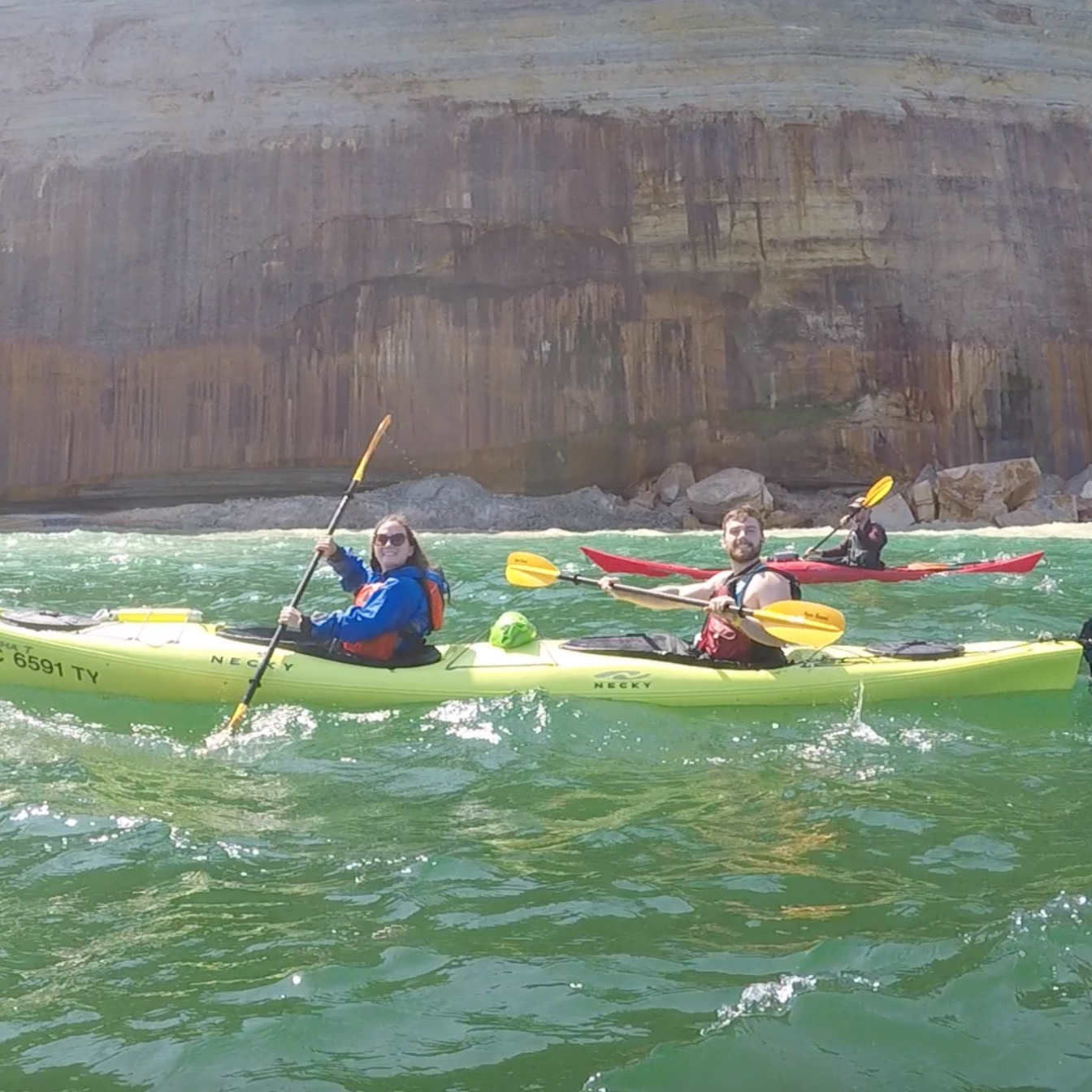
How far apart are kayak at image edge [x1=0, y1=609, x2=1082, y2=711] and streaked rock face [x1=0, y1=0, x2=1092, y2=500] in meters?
14.9

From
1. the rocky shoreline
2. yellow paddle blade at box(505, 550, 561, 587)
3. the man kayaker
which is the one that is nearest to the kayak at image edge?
the man kayaker

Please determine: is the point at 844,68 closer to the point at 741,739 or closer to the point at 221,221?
the point at 221,221

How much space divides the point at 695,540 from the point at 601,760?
459 inches

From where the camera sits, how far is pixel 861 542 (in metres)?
9.82

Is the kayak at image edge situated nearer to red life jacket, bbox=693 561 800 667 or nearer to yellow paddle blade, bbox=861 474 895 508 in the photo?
red life jacket, bbox=693 561 800 667

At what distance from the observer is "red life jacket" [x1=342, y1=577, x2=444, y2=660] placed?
5352mm

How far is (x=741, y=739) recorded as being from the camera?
15.3 ft

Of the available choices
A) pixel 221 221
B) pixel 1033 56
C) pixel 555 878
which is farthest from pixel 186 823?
pixel 1033 56

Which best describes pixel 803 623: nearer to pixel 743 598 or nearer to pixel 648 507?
pixel 743 598

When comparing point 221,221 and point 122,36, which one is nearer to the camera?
point 221,221

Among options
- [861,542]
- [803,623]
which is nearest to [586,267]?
[861,542]

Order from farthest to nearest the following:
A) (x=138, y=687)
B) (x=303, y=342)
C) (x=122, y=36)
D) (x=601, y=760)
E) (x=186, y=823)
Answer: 1. (x=122, y=36)
2. (x=303, y=342)
3. (x=138, y=687)
4. (x=601, y=760)
5. (x=186, y=823)

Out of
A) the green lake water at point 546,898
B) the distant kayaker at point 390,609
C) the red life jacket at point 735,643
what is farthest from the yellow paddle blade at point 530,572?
the green lake water at point 546,898

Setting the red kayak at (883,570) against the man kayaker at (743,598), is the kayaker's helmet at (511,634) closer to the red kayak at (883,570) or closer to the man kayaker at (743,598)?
the man kayaker at (743,598)
